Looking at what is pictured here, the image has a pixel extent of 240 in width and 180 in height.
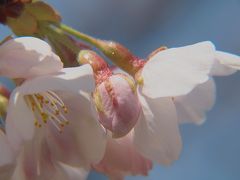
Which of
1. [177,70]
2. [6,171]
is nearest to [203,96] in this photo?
[177,70]

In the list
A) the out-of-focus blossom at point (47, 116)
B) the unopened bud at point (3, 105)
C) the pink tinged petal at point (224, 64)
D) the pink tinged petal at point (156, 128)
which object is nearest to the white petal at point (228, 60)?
the pink tinged petal at point (224, 64)

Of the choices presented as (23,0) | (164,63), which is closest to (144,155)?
(164,63)

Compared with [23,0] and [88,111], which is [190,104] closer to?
[88,111]

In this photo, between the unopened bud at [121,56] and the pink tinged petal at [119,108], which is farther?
the unopened bud at [121,56]

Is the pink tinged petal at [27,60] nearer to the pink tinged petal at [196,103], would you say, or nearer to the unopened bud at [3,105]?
the unopened bud at [3,105]

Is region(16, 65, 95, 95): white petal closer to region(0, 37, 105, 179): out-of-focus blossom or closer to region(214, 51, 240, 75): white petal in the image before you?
region(0, 37, 105, 179): out-of-focus blossom

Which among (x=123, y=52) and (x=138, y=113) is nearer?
(x=138, y=113)

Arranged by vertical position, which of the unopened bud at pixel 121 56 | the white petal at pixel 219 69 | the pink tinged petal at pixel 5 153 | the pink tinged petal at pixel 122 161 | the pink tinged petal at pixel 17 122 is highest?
the white petal at pixel 219 69
